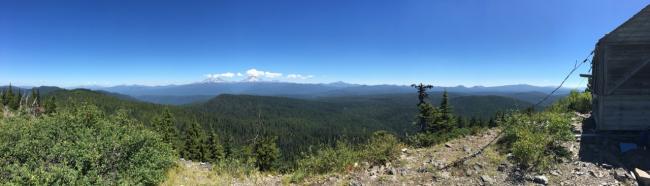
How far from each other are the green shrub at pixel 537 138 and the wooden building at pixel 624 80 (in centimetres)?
190

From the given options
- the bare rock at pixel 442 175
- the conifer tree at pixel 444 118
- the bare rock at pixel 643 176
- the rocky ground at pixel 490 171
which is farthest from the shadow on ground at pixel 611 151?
the conifer tree at pixel 444 118

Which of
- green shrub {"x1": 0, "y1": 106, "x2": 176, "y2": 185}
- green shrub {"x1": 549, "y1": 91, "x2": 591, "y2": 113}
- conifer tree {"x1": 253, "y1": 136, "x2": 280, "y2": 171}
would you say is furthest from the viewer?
conifer tree {"x1": 253, "y1": 136, "x2": 280, "y2": 171}

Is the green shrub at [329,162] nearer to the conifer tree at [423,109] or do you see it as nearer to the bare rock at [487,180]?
the bare rock at [487,180]

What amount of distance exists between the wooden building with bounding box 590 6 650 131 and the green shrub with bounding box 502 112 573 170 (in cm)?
190

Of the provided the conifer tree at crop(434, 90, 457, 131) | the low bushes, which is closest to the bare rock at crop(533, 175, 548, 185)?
the low bushes

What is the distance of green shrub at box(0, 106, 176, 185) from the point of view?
8941 millimetres

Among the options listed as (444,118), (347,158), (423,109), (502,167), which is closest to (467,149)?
(502,167)

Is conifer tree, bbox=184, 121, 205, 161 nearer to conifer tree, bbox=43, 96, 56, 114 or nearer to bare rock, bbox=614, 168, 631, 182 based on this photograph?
conifer tree, bbox=43, 96, 56, 114

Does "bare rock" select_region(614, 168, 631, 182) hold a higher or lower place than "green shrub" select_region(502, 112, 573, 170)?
lower

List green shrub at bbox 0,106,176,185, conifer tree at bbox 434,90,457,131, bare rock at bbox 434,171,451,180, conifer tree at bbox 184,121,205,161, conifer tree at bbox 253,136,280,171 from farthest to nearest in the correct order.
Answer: conifer tree at bbox 184,121,205,161 → conifer tree at bbox 253,136,280,171 → conifer tree at bbox 434,90,457,131 → bare rock at bbox 434,171,451,180 → green shrub at bbox 0,106,176,185

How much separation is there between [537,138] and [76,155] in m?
14.5

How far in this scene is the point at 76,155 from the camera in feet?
33.3

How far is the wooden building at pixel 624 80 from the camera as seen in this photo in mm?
13617

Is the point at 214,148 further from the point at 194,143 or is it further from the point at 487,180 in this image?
the point at 487,180
